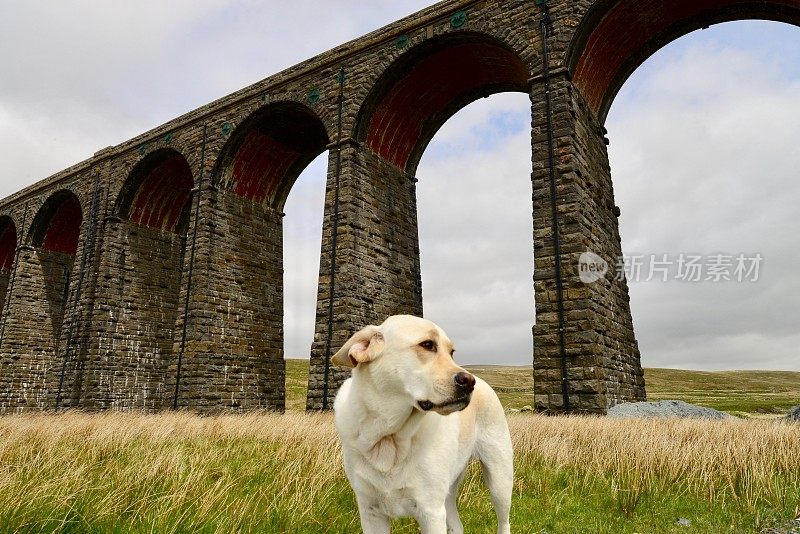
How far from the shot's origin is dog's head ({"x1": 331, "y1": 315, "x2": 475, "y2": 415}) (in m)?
2.06

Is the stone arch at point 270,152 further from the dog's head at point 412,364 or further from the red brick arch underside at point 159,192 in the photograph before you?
the dog's head at point 412,364

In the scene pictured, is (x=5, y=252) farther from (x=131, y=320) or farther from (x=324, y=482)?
(x=324, y=482)

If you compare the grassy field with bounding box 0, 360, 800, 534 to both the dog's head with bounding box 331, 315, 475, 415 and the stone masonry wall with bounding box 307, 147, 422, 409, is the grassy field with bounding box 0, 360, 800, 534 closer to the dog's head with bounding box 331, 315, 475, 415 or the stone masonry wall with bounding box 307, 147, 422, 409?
the dog's head with bounding box 331, 315, 475, 415

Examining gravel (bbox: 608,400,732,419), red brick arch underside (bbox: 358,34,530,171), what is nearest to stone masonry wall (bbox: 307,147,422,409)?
red brick arch underside (bbox: 358,34,530,171)

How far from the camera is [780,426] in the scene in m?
6.49

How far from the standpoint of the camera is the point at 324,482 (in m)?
3.84

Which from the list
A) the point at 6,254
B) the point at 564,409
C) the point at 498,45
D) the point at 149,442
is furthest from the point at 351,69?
the point at 6,254

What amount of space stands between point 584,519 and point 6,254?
32.4 m

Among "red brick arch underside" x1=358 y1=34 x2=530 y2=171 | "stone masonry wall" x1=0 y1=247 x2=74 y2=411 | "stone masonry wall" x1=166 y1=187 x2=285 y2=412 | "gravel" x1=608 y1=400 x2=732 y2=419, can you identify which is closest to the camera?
"gravel" x1=608 y1=400 x2=732 y2=419

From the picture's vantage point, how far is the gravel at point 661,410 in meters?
9.38

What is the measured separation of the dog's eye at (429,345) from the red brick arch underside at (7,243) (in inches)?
1201

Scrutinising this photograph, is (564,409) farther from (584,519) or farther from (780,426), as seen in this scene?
(584,519)

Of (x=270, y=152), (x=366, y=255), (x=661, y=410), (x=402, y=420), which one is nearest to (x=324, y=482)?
(x=402, y=420)

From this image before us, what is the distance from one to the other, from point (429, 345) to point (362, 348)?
29cm
